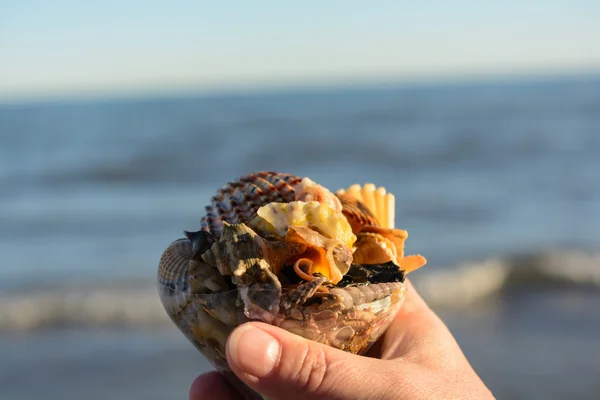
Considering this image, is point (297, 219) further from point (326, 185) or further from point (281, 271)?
point (326, 185)

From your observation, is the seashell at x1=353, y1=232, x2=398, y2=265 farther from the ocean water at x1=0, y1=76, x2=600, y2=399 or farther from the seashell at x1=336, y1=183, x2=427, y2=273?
the ocean water at x1=0, y1=76, x2=600, y2=399

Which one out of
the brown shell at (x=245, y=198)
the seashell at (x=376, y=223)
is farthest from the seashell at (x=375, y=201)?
the brown shell at (x=245, y=198)

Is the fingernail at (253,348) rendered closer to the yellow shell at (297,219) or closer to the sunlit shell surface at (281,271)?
the sunlit shell surface at (281,271)

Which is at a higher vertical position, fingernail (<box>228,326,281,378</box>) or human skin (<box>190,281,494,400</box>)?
fingernail (<box>228,326,281,378</box>)

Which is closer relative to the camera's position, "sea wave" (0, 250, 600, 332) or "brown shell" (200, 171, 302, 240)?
"brown shell" (200, 171, 302, 240)

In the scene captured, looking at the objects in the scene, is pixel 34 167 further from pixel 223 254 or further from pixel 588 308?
pixel 223 254

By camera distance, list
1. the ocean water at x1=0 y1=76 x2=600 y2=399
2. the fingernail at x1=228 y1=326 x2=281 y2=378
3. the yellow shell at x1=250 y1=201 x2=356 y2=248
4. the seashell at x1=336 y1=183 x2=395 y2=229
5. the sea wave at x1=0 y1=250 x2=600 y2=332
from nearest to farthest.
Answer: the fingernail at x1=228 y1=326 x2=281 y2=378 → the yellow shell at x1=250 y1=201 x2=356 y2=248 → the seashell at x1=336 y1=183 x2=395 y2=229 → the ocean water at x1=0 y1=76 x2=600 y2=399 → the sea wave at x1=0 y1=250 x2=600 y2=332

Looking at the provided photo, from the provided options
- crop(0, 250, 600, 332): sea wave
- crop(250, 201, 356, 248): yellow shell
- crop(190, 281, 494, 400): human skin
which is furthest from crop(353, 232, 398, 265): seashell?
crop(0, 250, 600, 332): sea wave

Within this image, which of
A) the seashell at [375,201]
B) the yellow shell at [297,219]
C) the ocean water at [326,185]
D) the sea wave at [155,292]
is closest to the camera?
the yellow shell at [297,219]

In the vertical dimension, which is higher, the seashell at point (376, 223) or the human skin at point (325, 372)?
the seashell at point (376, 223)
